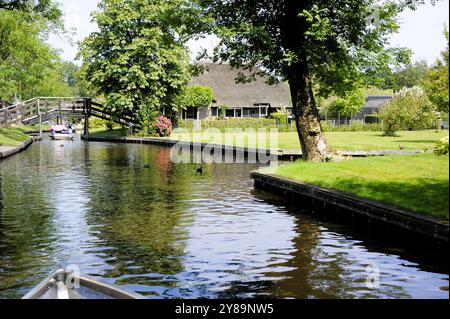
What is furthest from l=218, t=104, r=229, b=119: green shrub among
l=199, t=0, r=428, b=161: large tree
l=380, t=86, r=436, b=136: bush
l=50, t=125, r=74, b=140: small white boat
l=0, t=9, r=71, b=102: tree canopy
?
l=199, t=0, r=428, b=161: large tree

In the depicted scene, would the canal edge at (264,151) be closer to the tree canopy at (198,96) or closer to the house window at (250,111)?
the tree canopy at (198,96)

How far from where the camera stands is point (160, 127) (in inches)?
2296

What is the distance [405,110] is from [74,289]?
5065 cm

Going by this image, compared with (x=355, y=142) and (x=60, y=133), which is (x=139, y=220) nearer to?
(x=355, y=142)

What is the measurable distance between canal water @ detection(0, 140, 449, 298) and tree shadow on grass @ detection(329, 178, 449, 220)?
4.38 ft

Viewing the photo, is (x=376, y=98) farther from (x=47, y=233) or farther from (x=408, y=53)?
(x=47, y=233)

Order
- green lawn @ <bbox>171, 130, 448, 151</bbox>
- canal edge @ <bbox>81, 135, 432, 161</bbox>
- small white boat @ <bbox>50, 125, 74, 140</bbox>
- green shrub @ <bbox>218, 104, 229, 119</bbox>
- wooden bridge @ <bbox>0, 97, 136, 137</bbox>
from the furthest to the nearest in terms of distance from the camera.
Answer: green shrub @ <bbox>218, 104, 229, 119</bbox>, wooden bridge @ <bbox>0, 97, 136, 137</bbox>, small white boat @ <bbox>50, 125, 74, 140</bbox>, green lawn @ <bbox>171, 130, 448, 151</bbox>, canal edge @ <bbox>81, 135, 432, 161</bbox>

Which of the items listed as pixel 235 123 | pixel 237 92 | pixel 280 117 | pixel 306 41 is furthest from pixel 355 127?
pixel 306 41

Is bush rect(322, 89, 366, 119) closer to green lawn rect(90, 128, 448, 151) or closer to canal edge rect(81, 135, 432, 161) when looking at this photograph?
green lawn rect(90, 128, 448, 151)

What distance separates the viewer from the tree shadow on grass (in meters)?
12.3

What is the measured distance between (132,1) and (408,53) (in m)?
39.9

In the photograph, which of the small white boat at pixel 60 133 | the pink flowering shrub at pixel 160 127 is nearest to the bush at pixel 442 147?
the pink flowering shrub at pixel 160 127

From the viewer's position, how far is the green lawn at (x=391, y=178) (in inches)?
515

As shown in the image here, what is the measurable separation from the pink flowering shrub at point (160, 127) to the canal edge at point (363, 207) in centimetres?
3777
